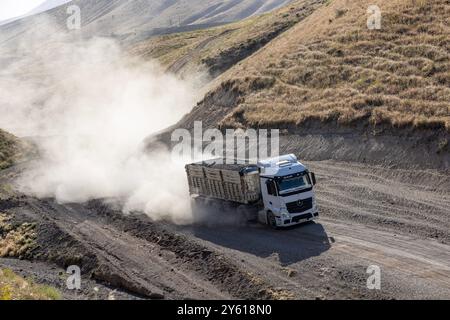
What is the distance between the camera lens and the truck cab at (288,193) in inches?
1016

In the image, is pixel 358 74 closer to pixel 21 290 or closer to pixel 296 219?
pixel 296 219

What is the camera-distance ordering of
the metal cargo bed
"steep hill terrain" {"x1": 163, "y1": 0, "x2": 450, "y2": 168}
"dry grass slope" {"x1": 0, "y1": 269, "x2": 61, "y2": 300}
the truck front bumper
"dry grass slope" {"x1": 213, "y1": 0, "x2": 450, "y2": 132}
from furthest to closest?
"dry grass slope" {"x1": 213, "y1": 0, "x2": 450, "y2": 132}
"steep hill terrain" {"x1": 163, "y1": 0, "x2": 450, "y2": 168}
the metal cargo bed
the truck front bumper
"dry grass slope" {"x1": 0, "y1": 269, "x2": 61, "y2": 300}

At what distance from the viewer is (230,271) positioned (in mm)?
21906

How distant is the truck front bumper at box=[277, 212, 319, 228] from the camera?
1021 inches

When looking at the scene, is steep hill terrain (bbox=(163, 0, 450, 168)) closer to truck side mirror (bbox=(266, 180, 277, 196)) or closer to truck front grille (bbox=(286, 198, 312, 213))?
truck front grille (bbox=(286, 198, 312, 213))

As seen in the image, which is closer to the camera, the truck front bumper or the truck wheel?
the truck front bumper

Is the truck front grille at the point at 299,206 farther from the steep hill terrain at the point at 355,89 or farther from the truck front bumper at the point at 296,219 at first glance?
the steep hill terrain at the point at 355,89

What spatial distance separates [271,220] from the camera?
2656 cm

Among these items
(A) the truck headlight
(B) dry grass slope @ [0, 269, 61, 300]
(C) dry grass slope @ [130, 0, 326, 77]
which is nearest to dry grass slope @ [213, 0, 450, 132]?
(A) the truck headlight

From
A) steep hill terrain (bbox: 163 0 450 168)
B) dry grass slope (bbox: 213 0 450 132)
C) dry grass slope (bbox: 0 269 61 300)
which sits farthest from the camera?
dry grass slope (bbox: 213 0 450 132)

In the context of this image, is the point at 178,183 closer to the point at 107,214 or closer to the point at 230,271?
the point at 107,214

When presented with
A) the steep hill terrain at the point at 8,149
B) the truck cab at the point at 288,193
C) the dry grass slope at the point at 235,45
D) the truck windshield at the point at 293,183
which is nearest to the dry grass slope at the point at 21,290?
the truck cab at the point at 288,193

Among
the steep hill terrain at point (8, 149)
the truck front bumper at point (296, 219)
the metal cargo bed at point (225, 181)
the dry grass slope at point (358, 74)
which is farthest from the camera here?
the steep hill terrain at point (8, 149)

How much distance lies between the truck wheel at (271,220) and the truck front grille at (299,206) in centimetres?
90
